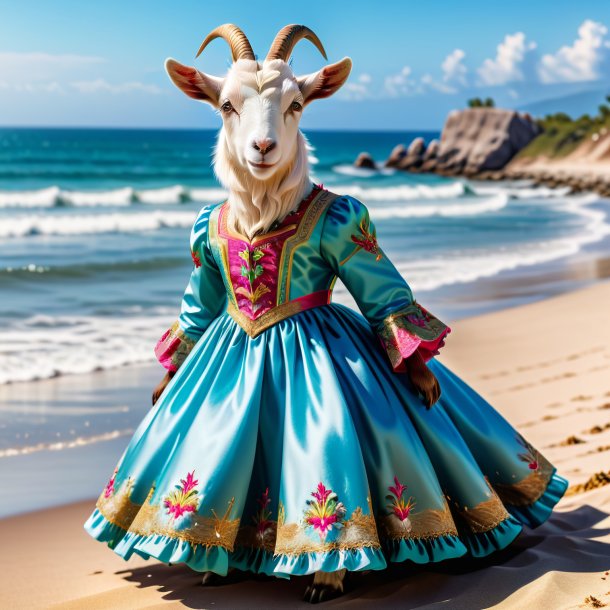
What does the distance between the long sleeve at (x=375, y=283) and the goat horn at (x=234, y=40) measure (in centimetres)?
61

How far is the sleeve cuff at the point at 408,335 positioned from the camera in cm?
342

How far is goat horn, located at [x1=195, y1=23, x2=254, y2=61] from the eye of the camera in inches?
140

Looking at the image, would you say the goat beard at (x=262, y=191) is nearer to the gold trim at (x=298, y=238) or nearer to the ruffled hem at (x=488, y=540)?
the gold trim at (x=298, y=238)

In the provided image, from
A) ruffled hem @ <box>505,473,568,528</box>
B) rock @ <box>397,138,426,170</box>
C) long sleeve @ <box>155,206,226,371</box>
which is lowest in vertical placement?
rock @ <box>397,138,426,170</box>

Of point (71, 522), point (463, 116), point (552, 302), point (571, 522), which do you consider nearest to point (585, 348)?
point (552, 302)

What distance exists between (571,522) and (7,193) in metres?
31.4

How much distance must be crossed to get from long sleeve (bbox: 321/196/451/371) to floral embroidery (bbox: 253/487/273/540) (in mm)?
626

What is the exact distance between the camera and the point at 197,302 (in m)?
3.85

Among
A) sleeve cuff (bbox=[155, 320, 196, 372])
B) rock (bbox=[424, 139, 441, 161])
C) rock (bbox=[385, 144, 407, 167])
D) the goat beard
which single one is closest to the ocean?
sleeve cuff (bbox=[155, 320, 196, 372])

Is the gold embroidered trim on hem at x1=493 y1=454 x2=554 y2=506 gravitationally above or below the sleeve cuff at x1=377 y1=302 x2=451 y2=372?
below

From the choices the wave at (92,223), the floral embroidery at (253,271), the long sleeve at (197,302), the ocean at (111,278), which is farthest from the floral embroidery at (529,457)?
the wave at (92,223)

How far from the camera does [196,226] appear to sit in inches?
150

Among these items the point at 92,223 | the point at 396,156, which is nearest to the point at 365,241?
the point at 92,223

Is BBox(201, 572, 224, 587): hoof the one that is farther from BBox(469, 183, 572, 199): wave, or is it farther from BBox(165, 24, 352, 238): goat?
BBox(469, 183, 572, 199): wave
